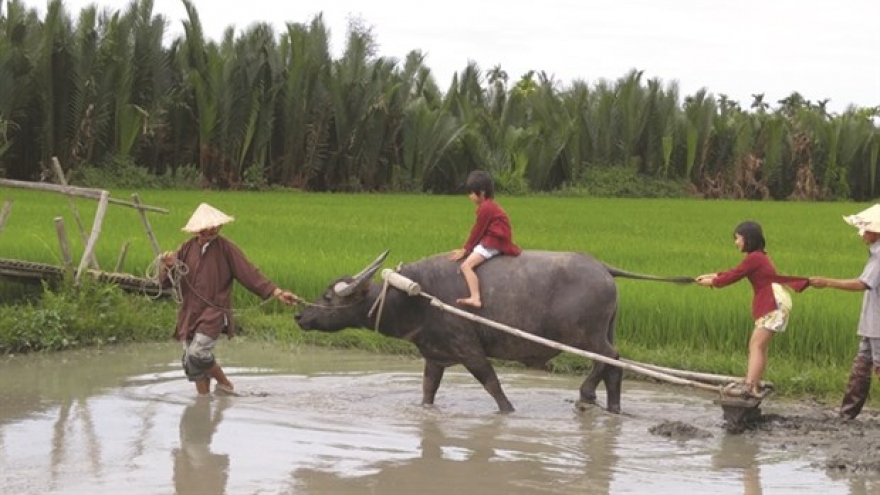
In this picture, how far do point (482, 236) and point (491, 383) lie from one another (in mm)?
800

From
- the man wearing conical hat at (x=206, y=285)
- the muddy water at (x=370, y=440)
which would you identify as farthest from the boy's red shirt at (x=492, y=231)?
the man wearing conical hat at (x=206, y=285)

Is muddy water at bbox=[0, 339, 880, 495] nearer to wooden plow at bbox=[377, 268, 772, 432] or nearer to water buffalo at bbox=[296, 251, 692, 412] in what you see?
wooden plow at bbox=[377, 268, 772, 432]

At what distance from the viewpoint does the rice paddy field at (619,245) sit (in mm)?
8617

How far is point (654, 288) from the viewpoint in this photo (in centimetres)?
1007

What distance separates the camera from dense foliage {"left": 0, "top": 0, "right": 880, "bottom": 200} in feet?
75.3

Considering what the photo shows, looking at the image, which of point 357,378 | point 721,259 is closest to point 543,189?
point 721,259

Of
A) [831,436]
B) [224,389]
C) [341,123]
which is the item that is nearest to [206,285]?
[224,389]

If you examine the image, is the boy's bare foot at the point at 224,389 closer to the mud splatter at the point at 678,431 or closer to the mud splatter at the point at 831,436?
the mud splatter at the point at 678,431

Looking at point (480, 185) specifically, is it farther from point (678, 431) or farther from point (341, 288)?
point (678, 431)

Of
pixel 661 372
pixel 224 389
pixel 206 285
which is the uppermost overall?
pixel 206 285

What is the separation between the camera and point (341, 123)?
25750 millimetres

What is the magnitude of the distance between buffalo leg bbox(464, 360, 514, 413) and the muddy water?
0.37 feet

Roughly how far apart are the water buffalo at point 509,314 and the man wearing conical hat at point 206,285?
404 mm

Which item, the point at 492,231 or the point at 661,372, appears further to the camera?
the point at 492,231
